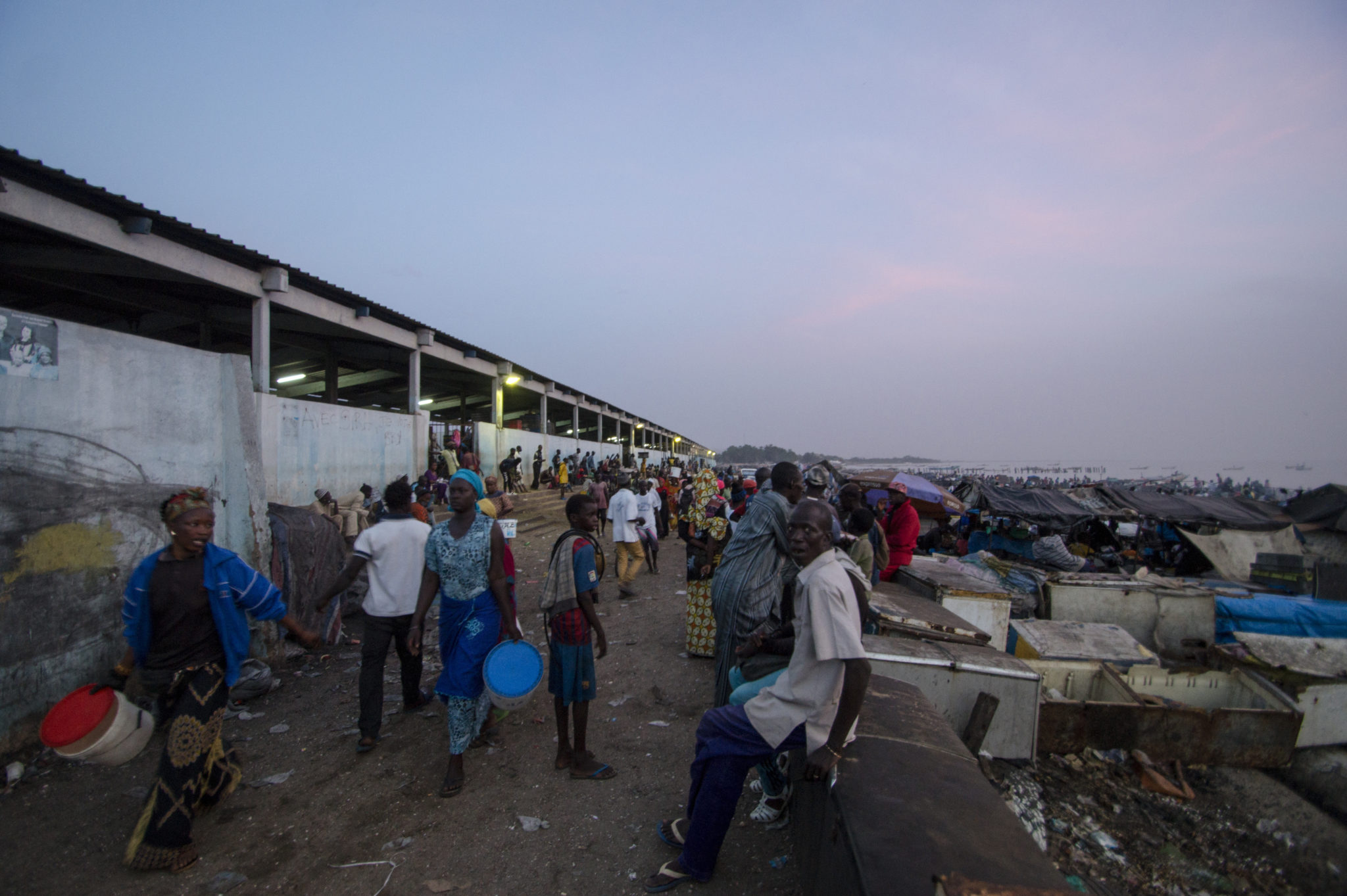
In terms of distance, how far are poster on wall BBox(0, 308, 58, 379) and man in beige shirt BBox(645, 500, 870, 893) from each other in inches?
206

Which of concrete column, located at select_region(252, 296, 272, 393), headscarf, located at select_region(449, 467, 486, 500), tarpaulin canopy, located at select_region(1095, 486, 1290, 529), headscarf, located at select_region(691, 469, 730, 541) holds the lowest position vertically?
tarpaulin canopy, located at select_region(1095, 486, 1290, 529)

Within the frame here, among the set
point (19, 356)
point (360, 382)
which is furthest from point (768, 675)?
point (360, 382)

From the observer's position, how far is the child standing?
3568mm

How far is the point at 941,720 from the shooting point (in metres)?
2.87

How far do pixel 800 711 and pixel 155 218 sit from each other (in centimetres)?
904

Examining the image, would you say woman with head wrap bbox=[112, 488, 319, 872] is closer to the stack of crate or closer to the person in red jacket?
the person in red jacket

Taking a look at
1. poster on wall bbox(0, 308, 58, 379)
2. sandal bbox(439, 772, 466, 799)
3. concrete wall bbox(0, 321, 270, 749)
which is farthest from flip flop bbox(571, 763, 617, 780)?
poster on wall bbox(0, 308, 58, 379)

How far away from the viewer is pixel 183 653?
292 centimetres

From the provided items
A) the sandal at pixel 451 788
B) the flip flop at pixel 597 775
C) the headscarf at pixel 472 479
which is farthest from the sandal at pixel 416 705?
the headscarf at pixel 472 479

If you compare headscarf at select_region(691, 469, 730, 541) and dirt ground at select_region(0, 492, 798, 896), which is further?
headscarf at select_region(691, 469, 730, 541)

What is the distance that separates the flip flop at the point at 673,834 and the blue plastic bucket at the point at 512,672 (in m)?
1.00

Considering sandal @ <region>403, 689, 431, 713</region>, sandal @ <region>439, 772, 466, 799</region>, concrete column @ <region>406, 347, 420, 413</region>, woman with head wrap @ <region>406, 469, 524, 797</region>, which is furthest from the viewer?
concrete column @ <region>406, 347, 420, 413</region>

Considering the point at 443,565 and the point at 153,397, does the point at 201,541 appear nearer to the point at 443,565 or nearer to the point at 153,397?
the point at 443,565

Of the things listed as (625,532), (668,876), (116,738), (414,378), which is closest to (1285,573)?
(625,532)
